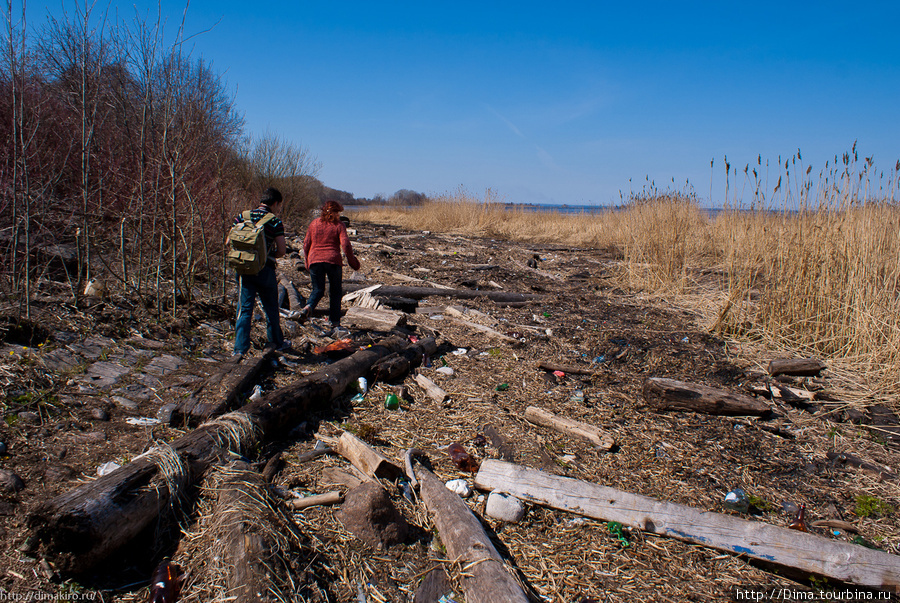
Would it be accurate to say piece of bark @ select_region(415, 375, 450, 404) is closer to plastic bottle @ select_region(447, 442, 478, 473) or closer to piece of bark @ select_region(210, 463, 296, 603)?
plastic bottle @ select_region(447, 442, 478, 473)

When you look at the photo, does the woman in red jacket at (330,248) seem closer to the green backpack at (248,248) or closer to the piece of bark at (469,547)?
the green backpack at (248,248)

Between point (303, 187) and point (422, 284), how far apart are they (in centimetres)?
1336

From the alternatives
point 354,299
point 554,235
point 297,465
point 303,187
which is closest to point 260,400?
point 297,465

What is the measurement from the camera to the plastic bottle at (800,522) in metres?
2.51

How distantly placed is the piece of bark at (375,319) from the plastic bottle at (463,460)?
2816 millimetres

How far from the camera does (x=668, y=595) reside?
2078mm

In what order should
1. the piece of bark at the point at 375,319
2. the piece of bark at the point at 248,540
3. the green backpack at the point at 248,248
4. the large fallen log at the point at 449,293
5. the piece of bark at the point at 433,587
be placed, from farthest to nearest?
1. the large fallen log at the point at 449,293
2. the piece of bark at the point at 375,319
3. the green backpack at the point at 248,248
4. the piece of bark at the point at 433,587
5. the piece of bark at the point at 248,540

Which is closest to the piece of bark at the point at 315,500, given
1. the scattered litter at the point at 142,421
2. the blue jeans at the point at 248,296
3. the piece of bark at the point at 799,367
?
the scattered litter at the point at 142,421

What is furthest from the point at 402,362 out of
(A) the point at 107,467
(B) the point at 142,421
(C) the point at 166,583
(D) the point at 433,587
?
(C) the point at 166,583

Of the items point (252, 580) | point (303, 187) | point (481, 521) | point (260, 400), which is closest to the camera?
point (252, 580)

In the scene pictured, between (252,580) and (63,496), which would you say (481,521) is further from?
Result: (63,496)

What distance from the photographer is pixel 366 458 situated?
2.84m

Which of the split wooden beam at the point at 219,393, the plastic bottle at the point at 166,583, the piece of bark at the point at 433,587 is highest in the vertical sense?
the split wooden beam at the point at 219,393

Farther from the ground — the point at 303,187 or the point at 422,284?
the point at 303,187
